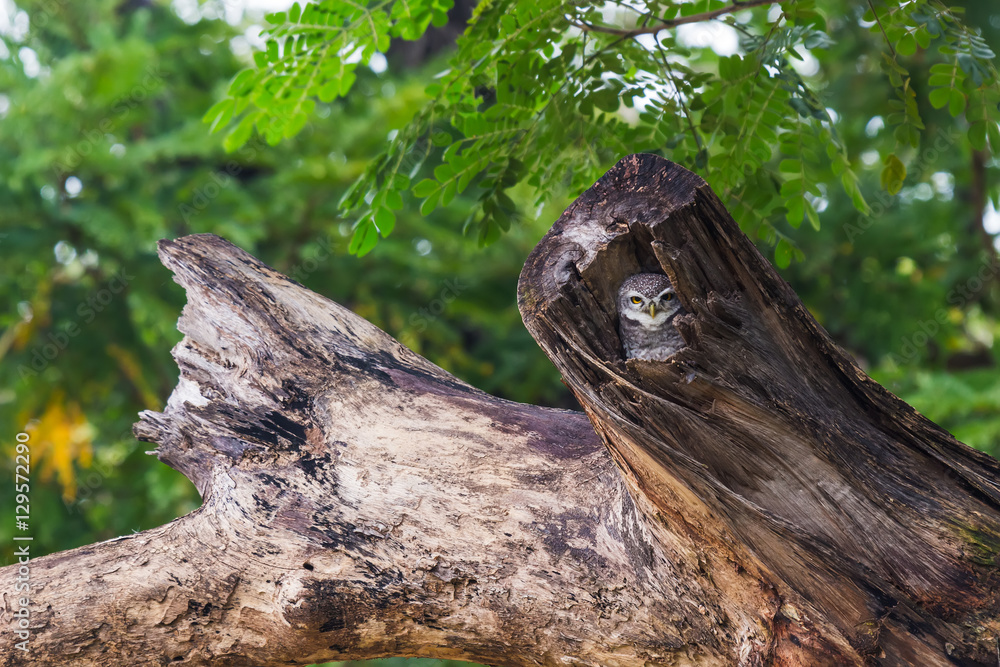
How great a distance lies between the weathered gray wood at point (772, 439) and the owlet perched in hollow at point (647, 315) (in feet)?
0.29

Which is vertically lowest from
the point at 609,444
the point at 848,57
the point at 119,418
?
the point at 119,418

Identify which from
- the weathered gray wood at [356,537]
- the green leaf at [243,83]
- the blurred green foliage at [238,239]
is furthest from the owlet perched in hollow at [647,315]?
the blurred green foliage at [238,239]

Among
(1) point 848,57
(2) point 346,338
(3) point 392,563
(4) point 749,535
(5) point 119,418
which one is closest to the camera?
(4) point 749,535

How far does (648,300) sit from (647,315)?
0.05 metres

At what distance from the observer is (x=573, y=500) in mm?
2055

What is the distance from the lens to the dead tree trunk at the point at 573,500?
171 centimetres

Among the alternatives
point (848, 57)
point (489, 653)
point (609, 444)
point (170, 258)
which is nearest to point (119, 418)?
point (170, 258)

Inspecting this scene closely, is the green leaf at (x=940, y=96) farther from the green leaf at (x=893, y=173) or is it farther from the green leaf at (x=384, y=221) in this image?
the green leaf at (x=384, y=221)

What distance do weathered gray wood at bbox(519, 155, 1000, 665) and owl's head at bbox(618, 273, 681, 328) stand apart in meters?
0.09

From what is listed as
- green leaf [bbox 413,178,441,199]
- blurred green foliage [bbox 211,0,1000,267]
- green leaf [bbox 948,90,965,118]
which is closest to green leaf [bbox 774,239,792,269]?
blurred green foliage [bbox 211,0,1000,267]

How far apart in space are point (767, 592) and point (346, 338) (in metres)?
1.56

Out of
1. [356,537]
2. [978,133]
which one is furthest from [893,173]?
[356,537]

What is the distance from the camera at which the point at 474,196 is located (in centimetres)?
548

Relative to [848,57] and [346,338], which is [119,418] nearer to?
[346,338]
